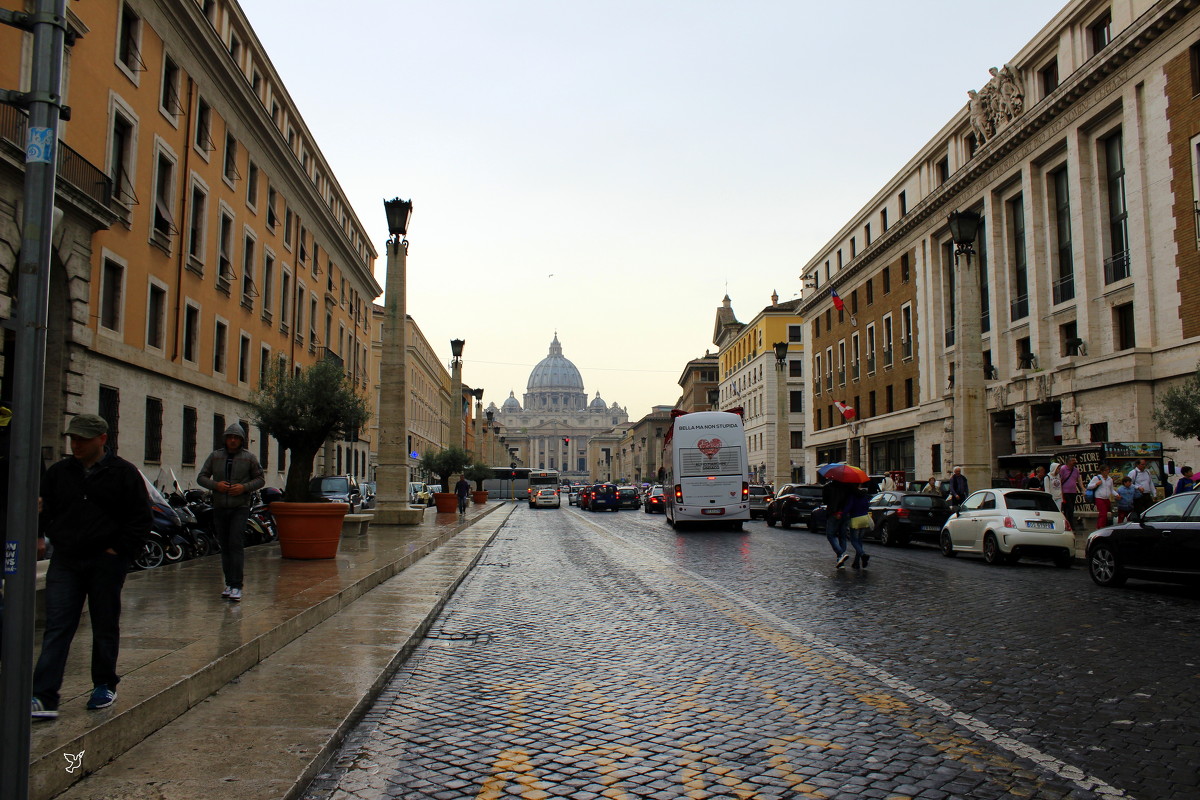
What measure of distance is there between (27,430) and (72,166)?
57.2ft

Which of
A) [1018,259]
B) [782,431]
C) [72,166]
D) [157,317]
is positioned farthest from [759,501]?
[72,166]

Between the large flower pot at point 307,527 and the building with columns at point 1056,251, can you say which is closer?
the large flower pot at point 307,527

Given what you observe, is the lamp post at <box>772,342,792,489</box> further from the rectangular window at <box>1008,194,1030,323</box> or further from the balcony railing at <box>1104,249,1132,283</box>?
the balcony railing at <box>1104,249,1132,283</box>

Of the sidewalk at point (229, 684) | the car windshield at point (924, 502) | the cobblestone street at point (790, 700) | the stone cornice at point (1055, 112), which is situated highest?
the stone cornice at point (1055, 112)

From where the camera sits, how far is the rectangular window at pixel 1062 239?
3037 centimetres

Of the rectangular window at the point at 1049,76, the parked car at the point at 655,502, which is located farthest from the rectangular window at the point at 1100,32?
the parked car at the point at 655,502

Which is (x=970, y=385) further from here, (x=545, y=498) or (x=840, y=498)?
(x=545, y=498)

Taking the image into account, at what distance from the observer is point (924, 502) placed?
20.4 metres

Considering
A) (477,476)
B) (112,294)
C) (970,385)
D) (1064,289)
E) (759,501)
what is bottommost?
(759,501)

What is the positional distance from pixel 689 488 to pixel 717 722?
21065 millimetres

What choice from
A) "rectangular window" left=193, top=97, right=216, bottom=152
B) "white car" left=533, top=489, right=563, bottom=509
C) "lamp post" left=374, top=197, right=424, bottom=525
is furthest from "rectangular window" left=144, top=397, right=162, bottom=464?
"white car" left=533, top=489, right=563, bottom=509

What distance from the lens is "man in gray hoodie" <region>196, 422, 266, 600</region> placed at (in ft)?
27.9

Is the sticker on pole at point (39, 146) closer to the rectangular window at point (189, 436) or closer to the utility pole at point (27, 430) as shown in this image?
the utility pole at point (27, 430)

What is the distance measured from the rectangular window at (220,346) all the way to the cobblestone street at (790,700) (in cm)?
2024
